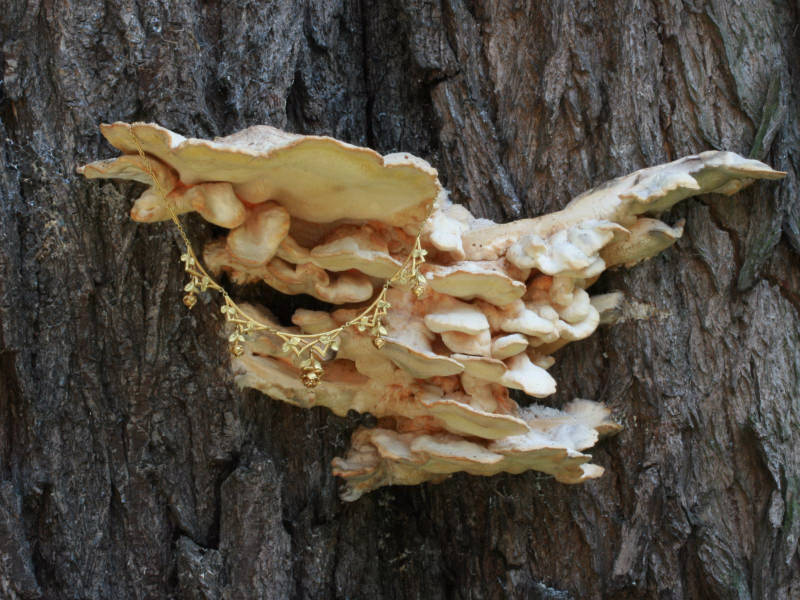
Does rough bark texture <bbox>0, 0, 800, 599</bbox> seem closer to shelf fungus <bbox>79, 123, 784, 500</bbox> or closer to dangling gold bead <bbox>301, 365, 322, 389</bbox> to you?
shelf fungus <bbox>79, 123, 784, 500</bbox>

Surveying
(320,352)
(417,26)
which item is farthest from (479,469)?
(417,26)

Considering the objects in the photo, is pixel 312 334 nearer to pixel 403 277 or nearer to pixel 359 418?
pixel 403 277

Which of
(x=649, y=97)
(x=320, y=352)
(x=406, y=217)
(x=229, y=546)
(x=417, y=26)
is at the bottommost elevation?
(x=229, y=546)

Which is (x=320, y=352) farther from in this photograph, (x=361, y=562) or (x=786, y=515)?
(x=786, y=515)

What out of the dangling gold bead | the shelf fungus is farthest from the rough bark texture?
the dangling gold bead

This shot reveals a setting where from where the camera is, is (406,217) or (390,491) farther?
(390,491)

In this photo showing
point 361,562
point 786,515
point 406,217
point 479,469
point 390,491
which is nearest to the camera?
point 406,217
